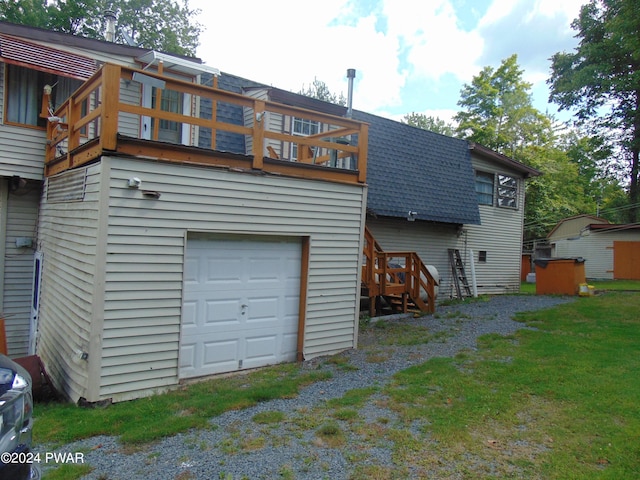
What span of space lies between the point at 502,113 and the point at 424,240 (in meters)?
Result: 21.2

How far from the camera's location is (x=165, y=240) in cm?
557

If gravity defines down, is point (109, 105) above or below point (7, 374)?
above

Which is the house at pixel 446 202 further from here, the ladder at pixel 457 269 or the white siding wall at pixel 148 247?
the white siding wall at pixel 148 247

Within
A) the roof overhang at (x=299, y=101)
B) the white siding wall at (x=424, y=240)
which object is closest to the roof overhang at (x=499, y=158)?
the white siding wall at (x=424, y=240)

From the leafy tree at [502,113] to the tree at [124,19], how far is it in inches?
726

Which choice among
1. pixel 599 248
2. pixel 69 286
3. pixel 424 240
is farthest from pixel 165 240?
pixel 599 248

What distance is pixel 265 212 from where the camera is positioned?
6.45 metres

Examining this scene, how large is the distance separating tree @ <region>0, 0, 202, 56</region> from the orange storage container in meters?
19.6

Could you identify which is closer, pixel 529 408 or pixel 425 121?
pixel 529 408

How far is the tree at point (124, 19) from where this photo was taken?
2011 centimetres

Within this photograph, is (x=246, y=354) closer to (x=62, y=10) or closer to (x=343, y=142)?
(x=343, y=142)

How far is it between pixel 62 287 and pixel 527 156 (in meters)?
28.7

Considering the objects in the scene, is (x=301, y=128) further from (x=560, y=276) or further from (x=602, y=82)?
(x=602, y=82)

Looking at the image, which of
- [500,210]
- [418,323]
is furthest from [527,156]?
[418,323]
